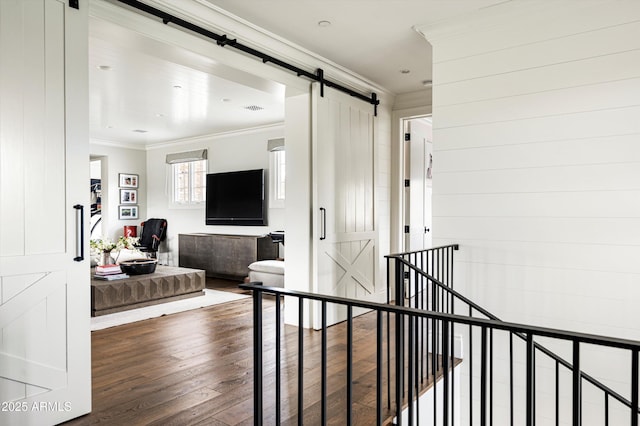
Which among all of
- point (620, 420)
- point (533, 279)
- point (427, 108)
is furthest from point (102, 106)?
point (620, 420)

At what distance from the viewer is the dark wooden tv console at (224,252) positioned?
22.4ft

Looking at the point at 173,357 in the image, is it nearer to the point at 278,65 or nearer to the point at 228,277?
the point at 278,65

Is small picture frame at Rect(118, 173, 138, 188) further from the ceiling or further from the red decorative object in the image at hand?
the ceiling

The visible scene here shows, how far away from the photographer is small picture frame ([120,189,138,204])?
8820mm

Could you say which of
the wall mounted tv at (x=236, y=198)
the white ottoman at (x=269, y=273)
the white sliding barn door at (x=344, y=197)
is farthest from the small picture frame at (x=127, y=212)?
the white sliding barn door at (x=344, y=197)

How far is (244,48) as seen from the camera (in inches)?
132

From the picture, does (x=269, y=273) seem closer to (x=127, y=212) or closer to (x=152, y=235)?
(x=152, y=235)

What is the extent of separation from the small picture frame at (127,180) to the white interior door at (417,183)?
605cm

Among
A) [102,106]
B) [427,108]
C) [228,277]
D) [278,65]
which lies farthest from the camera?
[228,277]

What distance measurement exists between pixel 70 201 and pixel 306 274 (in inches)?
90.8

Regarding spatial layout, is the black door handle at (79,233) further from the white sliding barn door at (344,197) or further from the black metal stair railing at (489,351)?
the white sliding barn door at (344,197)

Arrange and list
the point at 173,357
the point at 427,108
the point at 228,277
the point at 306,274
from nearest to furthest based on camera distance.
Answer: the point at 173,357 < the point at 306,274 < the point at 427,108 < the point at 228,277

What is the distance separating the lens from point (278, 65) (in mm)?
3729

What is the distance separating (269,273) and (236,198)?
87.2 inches
